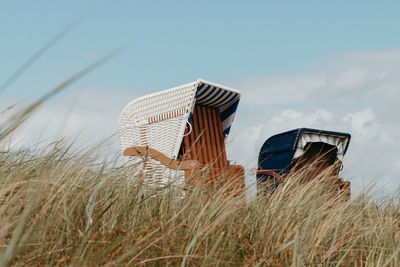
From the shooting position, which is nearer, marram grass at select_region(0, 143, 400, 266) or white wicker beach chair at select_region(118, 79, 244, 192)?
marram grass at select_region(0, 143, 400, 266)

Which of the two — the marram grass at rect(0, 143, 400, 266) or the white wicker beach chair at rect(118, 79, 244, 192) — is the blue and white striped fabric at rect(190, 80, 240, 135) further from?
the marram grass at rect(0, 143, 400, 266)

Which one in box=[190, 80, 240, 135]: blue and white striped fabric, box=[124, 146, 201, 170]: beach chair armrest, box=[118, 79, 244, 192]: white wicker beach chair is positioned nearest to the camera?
box=[124, 146, 201, 170]: beach chair armrest

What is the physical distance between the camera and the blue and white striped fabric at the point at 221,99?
5.24 metres

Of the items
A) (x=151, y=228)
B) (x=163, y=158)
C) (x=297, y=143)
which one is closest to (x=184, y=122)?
(x=163, y=158)

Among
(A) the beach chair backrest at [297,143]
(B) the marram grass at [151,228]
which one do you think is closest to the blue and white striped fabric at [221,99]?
(A) the beach chair backrest at [297,143]

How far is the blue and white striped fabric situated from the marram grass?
2.37 m

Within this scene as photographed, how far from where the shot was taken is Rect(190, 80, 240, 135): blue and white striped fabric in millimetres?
5238

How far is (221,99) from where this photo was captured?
554 cm

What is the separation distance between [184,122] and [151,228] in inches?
119

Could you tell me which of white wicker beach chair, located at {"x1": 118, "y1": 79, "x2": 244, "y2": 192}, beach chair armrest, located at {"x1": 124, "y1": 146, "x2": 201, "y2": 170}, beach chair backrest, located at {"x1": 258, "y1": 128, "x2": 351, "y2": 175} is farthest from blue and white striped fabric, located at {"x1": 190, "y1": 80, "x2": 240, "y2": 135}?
beach chair armrest, located at {"x1": 124, "y1": 146, "x2": 201, "y2": 170}

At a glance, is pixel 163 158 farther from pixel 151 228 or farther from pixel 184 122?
pixel 151 228

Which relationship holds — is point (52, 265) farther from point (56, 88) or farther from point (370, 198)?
point (370, 198)

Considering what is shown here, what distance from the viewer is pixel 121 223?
7.22 ft

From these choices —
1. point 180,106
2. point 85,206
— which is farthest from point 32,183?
point 180,106
